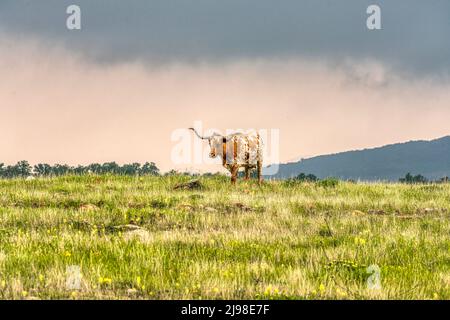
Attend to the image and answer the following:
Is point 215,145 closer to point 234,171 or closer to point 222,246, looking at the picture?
point 234,171

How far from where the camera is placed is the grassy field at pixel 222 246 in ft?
28.6

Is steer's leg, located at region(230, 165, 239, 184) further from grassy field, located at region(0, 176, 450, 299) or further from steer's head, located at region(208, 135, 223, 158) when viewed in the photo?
grassy field, located at region(0, 176, 450, 299)

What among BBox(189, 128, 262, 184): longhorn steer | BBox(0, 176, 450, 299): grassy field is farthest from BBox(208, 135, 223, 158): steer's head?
BBox(0, 176, 450, 299): grassy field

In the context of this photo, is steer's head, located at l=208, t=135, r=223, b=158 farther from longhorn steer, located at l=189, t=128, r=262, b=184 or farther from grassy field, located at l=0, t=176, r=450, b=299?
grassy field, located at l=0, t=176, r=450, b=299

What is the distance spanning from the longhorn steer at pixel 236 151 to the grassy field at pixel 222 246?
4.44 meters

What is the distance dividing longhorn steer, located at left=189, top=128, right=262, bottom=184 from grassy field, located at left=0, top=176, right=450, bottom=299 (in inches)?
175

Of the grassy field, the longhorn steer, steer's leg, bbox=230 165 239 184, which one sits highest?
the longhorn steer

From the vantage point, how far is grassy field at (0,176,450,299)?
8719 mm

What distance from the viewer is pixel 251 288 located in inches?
338

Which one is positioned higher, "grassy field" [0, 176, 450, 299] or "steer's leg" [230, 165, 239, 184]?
"steer's leg" [230, 165, 239, 184]

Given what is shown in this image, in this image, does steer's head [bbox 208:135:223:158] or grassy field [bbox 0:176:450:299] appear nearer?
grassy field [bbox 0:176:450:299]

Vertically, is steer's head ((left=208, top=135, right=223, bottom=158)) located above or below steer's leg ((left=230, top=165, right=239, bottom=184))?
above

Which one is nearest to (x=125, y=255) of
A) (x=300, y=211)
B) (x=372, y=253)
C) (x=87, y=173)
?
(x=372, y=253)

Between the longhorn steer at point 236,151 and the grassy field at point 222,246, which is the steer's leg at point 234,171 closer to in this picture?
the longhorn steer at point 236,151
